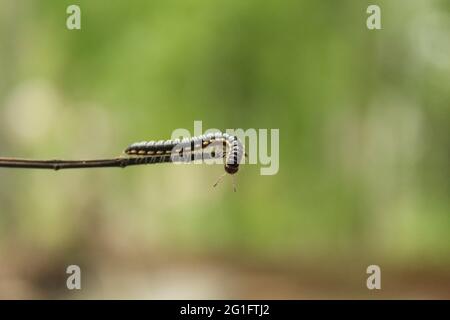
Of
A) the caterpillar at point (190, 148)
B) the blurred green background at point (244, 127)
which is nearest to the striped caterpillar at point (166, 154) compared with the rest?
the caterpillar at point (190, 148)

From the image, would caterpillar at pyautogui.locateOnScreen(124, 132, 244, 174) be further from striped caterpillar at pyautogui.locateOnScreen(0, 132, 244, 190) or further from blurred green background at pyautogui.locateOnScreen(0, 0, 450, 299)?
blurred green background at pyautogui.locateOnScreen(0, 0, 450, 299)

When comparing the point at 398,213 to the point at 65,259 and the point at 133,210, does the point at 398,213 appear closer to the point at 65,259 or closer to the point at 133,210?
the point at 133,210

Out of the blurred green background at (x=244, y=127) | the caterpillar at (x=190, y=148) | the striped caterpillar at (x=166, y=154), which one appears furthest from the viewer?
the blurred green background at (x=244, y=127)

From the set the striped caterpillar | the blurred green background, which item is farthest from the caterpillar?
the blurred green background

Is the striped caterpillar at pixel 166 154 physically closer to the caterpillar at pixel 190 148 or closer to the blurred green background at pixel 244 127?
the caterpillar at pixel 190 148

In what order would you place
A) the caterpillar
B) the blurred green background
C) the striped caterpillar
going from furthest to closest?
the blurred green background < the caterpillar < the striped caterpillar

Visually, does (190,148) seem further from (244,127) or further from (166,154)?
(244,127)

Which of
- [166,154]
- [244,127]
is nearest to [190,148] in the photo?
[166,154]
